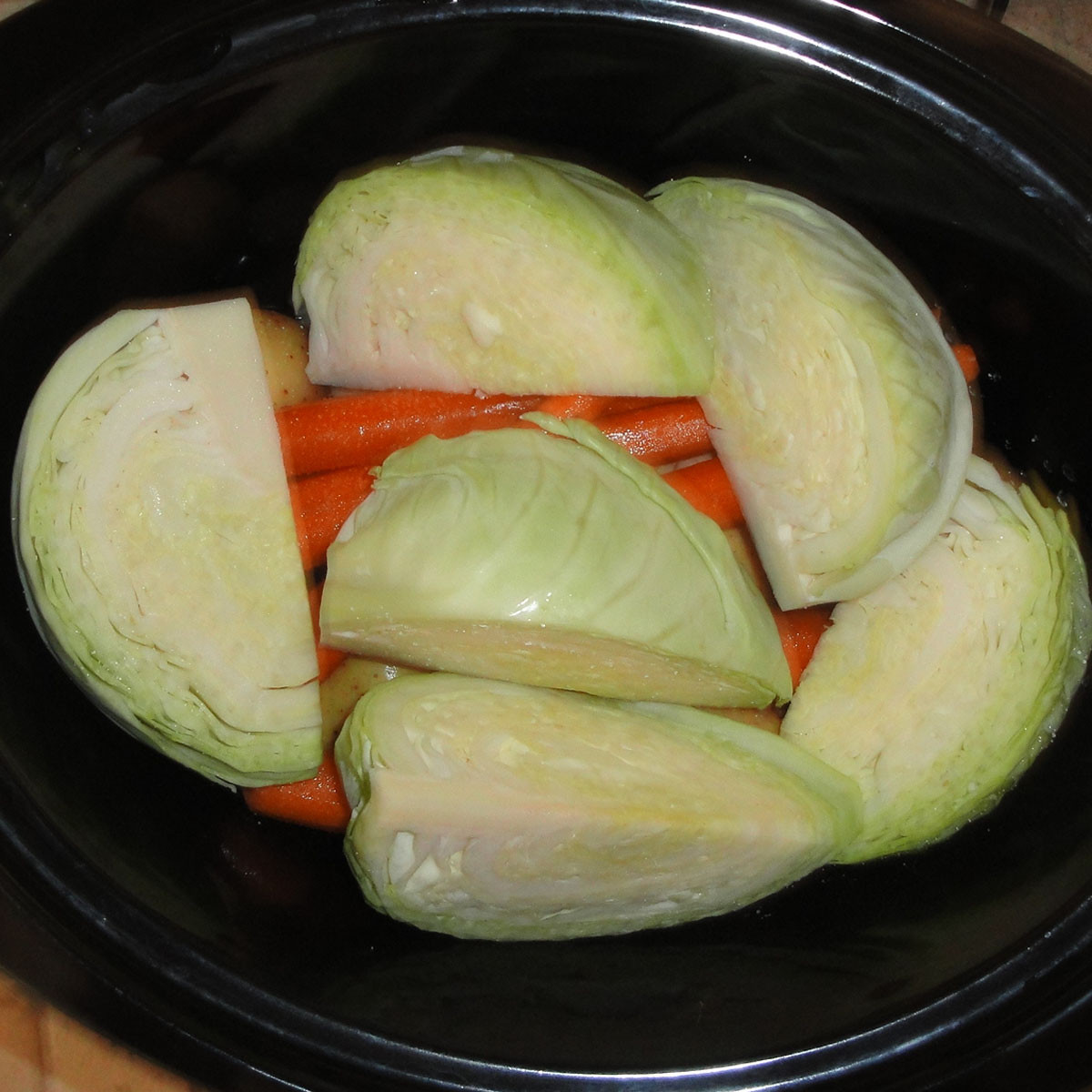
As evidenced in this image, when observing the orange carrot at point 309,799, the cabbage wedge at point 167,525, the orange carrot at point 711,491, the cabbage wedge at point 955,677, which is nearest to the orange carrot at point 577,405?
the orange carrot at point 711,491

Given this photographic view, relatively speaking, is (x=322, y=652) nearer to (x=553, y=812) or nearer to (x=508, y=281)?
(x=553, y=812)

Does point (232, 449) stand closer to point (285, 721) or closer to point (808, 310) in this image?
point (285, 721)

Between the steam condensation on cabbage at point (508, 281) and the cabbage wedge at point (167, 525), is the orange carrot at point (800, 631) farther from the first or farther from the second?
the cabbage wedge at point (167, 525)

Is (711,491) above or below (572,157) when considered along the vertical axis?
below

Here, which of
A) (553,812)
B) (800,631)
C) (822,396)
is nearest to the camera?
(553,812)

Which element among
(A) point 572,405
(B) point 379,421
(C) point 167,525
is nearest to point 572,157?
(A) point 572,405

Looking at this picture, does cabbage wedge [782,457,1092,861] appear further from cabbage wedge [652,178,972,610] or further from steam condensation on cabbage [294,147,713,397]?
steam condensation on cabbage [294,147,713,397]
